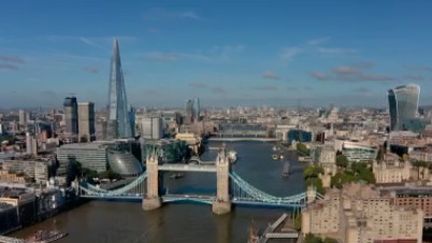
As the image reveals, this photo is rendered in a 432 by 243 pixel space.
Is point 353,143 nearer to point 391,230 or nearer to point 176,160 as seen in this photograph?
point 176,160

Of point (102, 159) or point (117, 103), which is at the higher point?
point (117, 103)

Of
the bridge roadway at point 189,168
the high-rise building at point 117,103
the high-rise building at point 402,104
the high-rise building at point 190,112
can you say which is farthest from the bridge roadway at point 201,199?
the high-rise building at point 190,112

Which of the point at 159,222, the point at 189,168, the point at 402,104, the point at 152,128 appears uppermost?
the point at 402,104

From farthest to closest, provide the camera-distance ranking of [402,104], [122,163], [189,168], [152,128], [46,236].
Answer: [152,128]
[402,104]
[122,163]
[189,168]
[46,236]

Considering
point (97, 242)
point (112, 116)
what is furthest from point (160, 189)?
point (112, 116)

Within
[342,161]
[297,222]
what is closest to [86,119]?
[342,161]

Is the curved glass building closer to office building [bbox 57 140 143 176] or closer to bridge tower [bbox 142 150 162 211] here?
office building [bbox 57 140 143 176]

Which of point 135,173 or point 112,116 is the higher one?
point 112,116

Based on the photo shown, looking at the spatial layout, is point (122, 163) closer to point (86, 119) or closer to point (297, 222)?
point (297, 222)
